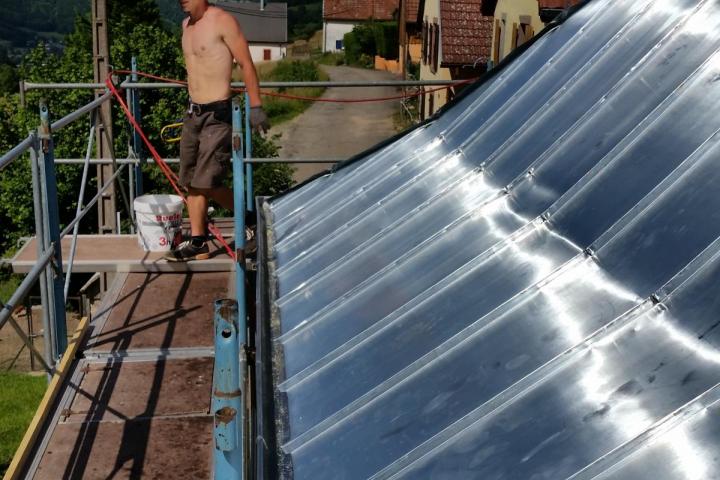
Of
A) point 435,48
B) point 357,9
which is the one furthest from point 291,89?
point 357,9

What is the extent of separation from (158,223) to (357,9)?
74.7m

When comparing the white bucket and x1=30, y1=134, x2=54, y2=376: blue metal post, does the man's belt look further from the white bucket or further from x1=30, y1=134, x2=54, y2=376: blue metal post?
x1=30, y1=134, x2=54, y2=376: blue metal post

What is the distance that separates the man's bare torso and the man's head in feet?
0.18

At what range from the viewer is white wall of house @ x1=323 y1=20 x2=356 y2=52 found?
79.4 m

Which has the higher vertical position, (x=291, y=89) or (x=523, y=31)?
(x=523, y=31)

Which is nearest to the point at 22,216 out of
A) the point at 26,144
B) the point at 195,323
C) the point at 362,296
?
the point at 195,323

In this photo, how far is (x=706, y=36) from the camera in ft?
12.5

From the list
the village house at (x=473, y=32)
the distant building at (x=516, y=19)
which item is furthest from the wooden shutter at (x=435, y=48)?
the distant building at (x=516, y=19)

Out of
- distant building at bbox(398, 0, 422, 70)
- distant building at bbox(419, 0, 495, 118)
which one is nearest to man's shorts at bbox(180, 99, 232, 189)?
distant building at bbox(419, 0, 495, 118)

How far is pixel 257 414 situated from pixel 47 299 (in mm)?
2622

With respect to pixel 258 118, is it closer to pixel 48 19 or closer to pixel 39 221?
pixel 39 221

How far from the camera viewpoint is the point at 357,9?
79688mm

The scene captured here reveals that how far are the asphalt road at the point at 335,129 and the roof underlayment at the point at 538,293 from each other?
81.5ft

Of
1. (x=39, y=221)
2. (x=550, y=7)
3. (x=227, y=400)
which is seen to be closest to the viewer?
(x=227, y=400)
